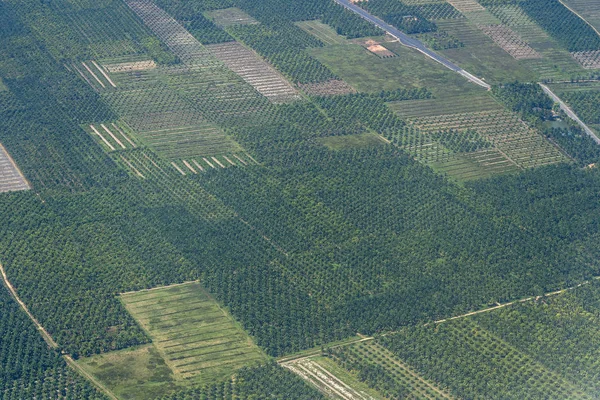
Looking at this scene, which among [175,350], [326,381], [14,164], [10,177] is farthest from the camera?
[14,164]

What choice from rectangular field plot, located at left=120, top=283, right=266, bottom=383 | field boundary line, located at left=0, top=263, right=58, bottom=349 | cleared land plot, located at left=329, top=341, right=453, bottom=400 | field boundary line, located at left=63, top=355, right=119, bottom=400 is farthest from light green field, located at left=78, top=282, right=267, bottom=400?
cleared land plot, located at left=329, top=341, right=453, bottom=400

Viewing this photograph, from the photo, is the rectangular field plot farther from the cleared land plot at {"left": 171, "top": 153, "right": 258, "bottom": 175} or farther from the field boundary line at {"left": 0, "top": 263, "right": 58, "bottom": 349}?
the cleared land plot at {"left": 171, "top": 153, "right": 258, "bottom": 175}

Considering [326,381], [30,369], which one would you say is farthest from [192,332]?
[30,369]

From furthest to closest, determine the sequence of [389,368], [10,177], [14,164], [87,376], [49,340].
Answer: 1. [14,164]
2. [10,177]
3. [49,340]
4. [389,368]
5. [87,376]

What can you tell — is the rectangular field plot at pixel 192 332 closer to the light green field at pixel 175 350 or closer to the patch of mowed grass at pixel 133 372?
the light green field at pixel 175 350

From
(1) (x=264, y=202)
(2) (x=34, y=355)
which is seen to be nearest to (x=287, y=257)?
Result: (1) (x=264, y=202)

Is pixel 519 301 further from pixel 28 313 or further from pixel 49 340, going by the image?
pixel 28 313
